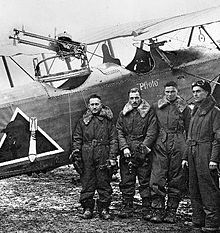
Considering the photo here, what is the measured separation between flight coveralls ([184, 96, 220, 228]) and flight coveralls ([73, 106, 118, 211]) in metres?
1.18

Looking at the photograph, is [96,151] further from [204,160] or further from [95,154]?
[204,160]

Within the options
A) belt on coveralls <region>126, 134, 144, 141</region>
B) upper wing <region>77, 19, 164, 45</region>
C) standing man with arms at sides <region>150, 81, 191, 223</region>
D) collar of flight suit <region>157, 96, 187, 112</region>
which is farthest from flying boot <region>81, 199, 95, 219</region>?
upper wing <region>77, 19, 164, 45</region>

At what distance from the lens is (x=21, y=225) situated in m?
6.06

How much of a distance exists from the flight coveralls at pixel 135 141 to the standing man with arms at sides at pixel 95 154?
165 mm

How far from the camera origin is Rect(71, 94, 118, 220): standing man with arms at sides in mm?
6273

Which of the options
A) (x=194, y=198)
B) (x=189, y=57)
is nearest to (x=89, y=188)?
(x=194, y=198)

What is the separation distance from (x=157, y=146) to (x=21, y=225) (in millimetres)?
2092

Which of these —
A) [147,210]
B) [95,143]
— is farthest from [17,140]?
[147,210]

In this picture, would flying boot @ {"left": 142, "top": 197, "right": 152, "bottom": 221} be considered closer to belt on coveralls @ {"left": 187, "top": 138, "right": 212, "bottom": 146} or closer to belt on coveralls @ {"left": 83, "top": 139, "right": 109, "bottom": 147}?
belt on coveralls @ {"left": 83, "top": 139, "right": 109, "bottom": 147}

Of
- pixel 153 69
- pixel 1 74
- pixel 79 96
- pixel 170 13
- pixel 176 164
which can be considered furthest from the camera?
pixel 1 74

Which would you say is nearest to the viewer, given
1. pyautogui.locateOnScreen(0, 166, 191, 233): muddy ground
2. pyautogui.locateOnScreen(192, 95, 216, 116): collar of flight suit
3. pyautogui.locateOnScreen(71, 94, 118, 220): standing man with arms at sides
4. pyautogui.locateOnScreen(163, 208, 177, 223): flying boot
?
pyautogui.locateOnScreen(192, 95, 216, 116): collar of flight suit

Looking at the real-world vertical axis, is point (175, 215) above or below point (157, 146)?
below

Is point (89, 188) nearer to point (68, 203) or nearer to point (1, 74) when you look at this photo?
point (68, 203)

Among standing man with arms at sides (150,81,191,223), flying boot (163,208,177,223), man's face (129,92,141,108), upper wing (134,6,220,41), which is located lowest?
flying boot (163,208,177,223)
